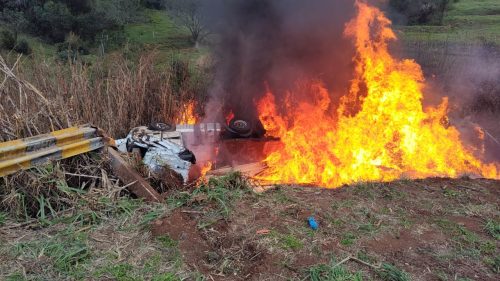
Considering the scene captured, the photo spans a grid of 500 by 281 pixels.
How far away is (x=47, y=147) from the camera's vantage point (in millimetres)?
4457

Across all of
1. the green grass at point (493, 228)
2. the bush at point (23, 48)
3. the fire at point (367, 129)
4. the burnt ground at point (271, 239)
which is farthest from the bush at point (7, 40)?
the green grass at point (493, 228)

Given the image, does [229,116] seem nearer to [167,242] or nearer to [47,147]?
[47,147]

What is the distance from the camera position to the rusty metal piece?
456cm

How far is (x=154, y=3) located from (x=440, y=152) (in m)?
21.4

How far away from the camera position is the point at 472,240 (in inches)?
157

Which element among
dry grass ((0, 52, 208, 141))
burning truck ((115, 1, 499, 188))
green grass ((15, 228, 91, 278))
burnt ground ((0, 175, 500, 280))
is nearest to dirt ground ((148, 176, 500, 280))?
burnt ground ((0, 175, 500, 280))

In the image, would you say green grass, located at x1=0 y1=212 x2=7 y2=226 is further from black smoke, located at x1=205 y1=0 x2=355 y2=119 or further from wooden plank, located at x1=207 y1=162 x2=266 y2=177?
black smoke, located at x1=205 y1=0 x2=355 y2=119

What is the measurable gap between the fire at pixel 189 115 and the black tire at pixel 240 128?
95cm

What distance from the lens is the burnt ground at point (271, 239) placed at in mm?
3375

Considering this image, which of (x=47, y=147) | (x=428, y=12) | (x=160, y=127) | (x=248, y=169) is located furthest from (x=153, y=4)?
(x=47, y=147)

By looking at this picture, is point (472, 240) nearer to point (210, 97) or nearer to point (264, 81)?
point (264, 81)

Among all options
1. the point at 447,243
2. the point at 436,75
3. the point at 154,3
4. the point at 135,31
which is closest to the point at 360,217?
the point at 447,243

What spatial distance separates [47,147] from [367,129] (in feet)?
16.9

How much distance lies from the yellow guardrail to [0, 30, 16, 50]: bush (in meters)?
10.4
